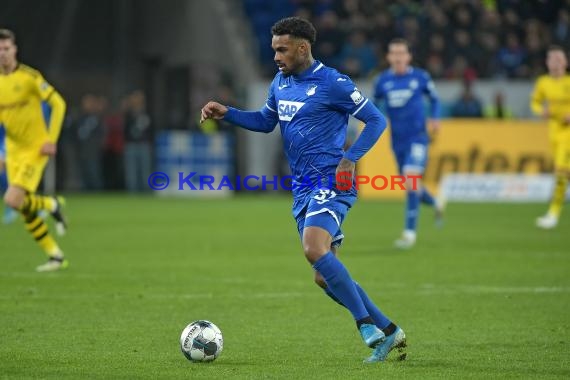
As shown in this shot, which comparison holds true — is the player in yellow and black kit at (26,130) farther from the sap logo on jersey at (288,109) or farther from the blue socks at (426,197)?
the blue socks at (426,197)

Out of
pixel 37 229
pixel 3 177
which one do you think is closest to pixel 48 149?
pixel 37 229

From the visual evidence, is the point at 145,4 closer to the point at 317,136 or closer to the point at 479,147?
the point at 479,147

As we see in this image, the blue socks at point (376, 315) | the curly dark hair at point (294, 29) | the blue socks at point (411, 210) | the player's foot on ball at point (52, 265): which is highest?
the curly dark hair at point (294, 29)

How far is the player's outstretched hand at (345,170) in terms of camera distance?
736 centimetres

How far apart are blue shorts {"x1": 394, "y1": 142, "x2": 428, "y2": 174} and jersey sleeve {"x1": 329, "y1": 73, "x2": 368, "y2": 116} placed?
8.00 meters

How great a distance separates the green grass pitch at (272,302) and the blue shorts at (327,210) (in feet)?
2.82

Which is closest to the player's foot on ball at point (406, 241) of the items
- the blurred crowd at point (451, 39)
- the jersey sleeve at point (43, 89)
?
the jersey sleeve at point (43, 89)

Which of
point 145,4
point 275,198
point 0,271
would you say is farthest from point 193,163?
point 0,271

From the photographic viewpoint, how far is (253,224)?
778 inches

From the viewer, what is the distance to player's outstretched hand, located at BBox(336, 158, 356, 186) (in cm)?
736

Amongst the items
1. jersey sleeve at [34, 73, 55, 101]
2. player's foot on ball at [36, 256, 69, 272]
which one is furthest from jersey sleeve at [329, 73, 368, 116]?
player's foot on ball at [36, 256, 69, 272]

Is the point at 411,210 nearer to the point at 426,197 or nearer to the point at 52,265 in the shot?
the point at 426,197

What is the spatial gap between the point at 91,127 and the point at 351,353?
848 inches

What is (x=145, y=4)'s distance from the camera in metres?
29.7
